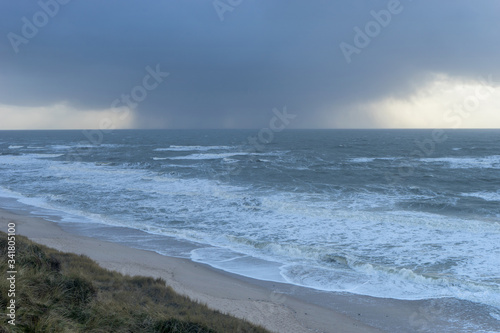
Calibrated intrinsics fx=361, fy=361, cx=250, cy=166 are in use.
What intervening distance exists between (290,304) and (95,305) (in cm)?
505

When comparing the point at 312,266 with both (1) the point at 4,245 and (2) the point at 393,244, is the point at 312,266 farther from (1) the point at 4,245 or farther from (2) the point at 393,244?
(1) the point at 4,245

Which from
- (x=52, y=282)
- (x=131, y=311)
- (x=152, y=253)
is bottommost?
(x=152, y=253)

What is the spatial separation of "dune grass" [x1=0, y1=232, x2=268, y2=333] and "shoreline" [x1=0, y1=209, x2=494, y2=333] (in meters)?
1.43

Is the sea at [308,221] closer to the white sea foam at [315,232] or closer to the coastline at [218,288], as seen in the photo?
the white sea foam at [315,232]

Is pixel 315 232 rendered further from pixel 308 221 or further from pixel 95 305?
pixel 95 305

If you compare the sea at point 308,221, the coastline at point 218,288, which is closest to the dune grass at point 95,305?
the coastline at point 218,288

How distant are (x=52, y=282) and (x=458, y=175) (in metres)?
38.7

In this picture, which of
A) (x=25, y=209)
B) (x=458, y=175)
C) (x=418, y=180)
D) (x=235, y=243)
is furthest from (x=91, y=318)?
(x=458, y=175)

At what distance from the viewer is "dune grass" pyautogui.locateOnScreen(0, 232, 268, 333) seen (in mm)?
5188

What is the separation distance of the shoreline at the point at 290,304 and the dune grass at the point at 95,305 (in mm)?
1431

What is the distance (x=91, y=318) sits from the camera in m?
5.76

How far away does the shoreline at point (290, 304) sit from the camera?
27.7ft

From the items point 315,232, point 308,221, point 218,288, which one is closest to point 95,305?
point 218,288

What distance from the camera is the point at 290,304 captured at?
9.52m
